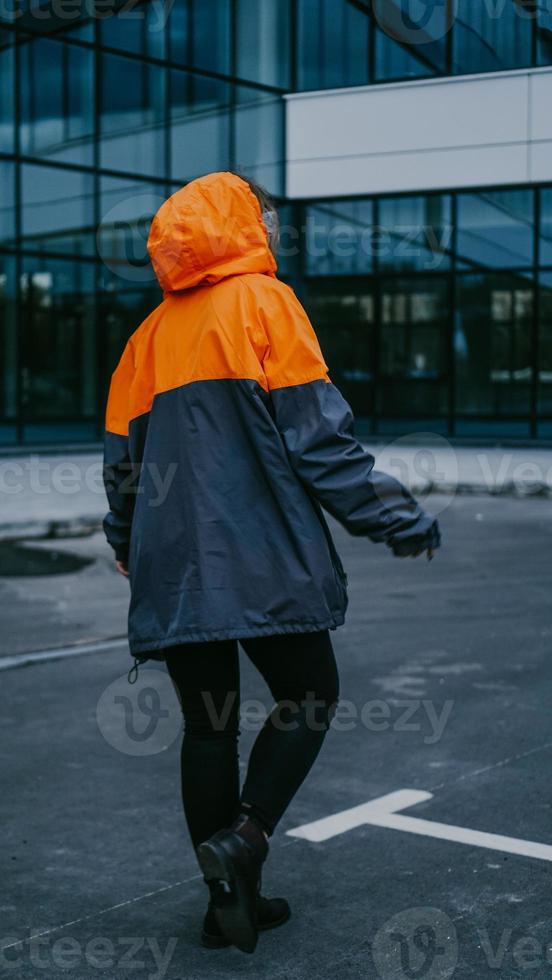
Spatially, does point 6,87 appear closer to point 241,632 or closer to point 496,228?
point 496,228

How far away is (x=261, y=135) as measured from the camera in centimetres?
2358

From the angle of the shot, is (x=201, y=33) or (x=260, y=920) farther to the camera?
(x=201, y=33)

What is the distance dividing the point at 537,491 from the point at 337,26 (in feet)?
38.6

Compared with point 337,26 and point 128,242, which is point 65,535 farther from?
point 337,26

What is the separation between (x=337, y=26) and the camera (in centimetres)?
2383

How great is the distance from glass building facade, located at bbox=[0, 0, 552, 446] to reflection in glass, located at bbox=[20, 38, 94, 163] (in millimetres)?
31

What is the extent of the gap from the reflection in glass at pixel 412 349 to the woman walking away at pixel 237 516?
20785 mm

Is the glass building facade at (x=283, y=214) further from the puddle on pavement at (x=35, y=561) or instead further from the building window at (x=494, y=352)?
the puddle on pavement at (x=35, y=561)

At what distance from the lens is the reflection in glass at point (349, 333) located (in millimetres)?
24359

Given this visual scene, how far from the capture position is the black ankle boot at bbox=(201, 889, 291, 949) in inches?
137

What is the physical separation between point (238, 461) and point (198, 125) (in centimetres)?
2042

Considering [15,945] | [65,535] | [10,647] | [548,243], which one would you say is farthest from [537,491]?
[15,945]

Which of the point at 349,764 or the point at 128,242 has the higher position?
the point at 128,242

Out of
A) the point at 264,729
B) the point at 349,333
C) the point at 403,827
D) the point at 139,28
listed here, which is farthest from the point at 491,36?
the point at 264,729
